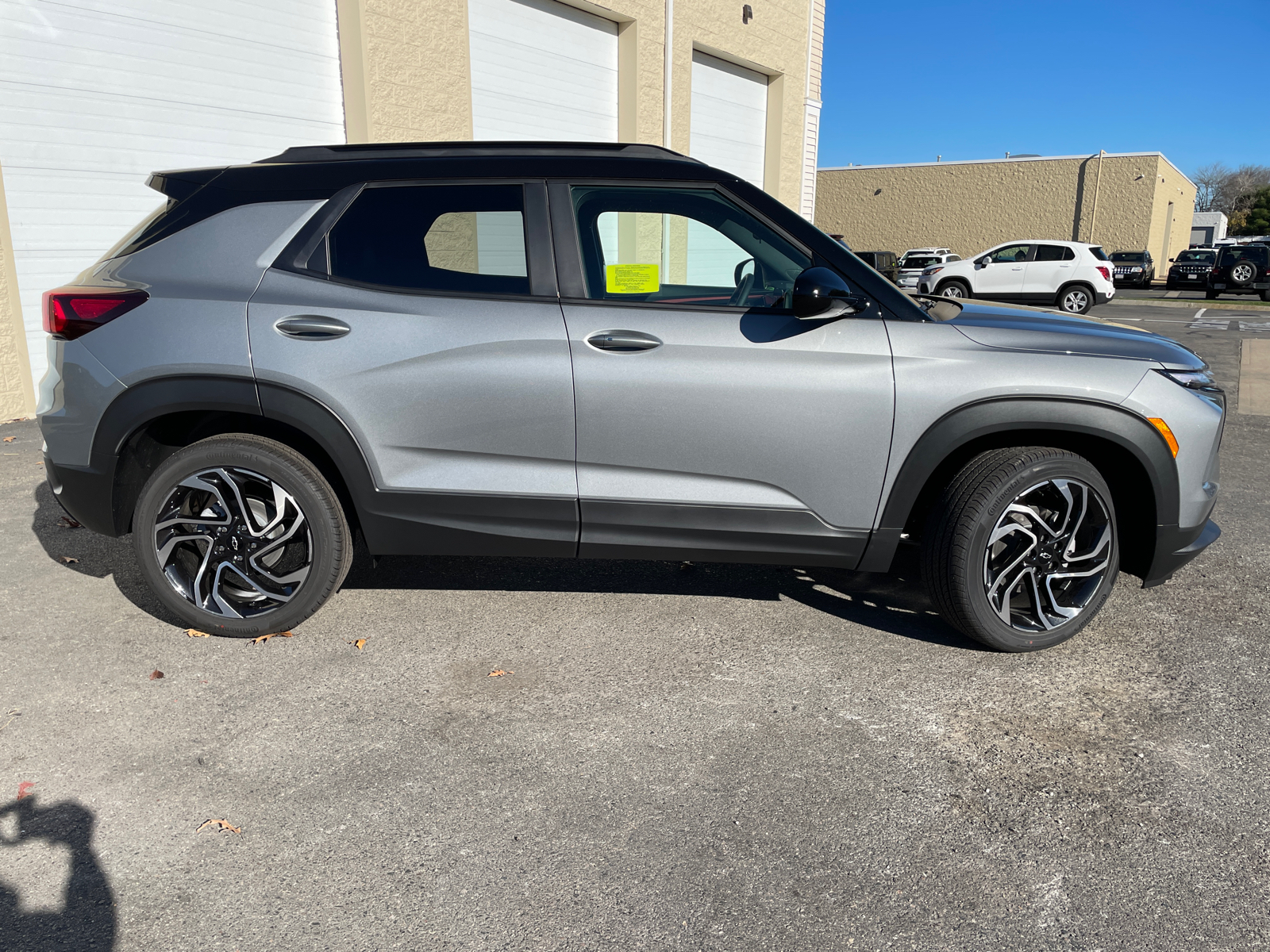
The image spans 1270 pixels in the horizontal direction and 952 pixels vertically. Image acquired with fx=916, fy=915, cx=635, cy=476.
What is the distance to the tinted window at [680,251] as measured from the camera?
11.1 ft

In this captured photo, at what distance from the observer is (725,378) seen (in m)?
3.26

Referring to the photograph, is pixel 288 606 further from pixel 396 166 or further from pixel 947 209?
pixel 947 209

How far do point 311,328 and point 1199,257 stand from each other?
39521 mm

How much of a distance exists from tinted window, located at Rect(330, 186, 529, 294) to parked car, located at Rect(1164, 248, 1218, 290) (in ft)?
123

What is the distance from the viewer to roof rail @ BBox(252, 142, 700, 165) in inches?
138

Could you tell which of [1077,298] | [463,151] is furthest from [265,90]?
[1077,298]

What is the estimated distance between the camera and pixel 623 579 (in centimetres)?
435

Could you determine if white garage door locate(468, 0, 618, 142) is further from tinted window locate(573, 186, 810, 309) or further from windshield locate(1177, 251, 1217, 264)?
windshield locate(1177, 251, 1217, 264)

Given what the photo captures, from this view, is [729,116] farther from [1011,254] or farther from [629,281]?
[629,281]

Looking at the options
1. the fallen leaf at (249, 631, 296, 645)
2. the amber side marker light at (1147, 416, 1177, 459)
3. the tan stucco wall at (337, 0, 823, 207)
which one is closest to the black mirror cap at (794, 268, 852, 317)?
the amber side marker light at (1147, 416, 1177, 459)

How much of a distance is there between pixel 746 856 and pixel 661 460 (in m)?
1.43

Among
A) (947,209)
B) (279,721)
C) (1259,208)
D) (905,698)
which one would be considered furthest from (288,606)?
(1259,208)

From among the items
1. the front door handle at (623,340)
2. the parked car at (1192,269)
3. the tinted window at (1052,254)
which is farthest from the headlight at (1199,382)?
the parked car at (1192,269)

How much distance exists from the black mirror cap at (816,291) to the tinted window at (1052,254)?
73.2 ft
